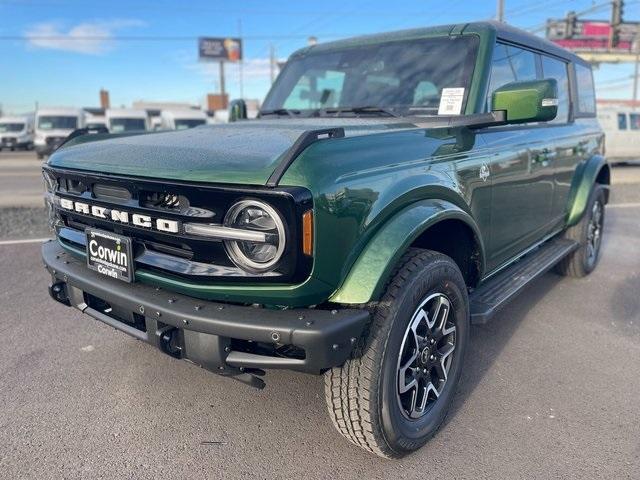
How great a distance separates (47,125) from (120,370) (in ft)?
78.9

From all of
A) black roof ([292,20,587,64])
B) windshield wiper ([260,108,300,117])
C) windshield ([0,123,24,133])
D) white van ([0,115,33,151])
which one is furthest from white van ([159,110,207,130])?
black roof ([292,20,587,64])

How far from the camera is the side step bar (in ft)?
9.58

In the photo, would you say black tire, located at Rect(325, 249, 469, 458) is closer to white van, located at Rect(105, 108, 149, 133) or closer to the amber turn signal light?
the amber turn signal light

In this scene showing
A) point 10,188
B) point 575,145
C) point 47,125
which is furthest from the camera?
point 47,125

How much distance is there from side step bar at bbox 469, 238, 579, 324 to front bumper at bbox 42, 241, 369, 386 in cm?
116

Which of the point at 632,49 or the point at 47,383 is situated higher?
the point at 632,49

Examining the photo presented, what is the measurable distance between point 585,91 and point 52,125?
78.9 ft

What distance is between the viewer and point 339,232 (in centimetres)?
200

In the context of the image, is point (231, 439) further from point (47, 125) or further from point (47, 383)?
point (47, 125)

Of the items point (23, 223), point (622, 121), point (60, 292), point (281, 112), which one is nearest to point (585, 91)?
point (281, 112)

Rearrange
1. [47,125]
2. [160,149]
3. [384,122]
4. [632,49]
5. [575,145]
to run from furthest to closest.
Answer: [632,49], [47,125], [575,145], [384,122], [160,149]

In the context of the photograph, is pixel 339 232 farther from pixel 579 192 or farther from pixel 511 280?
pixel 579 192

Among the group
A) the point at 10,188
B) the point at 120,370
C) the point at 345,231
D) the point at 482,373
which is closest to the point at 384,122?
the point at 345,231

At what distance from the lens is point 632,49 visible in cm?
3531
